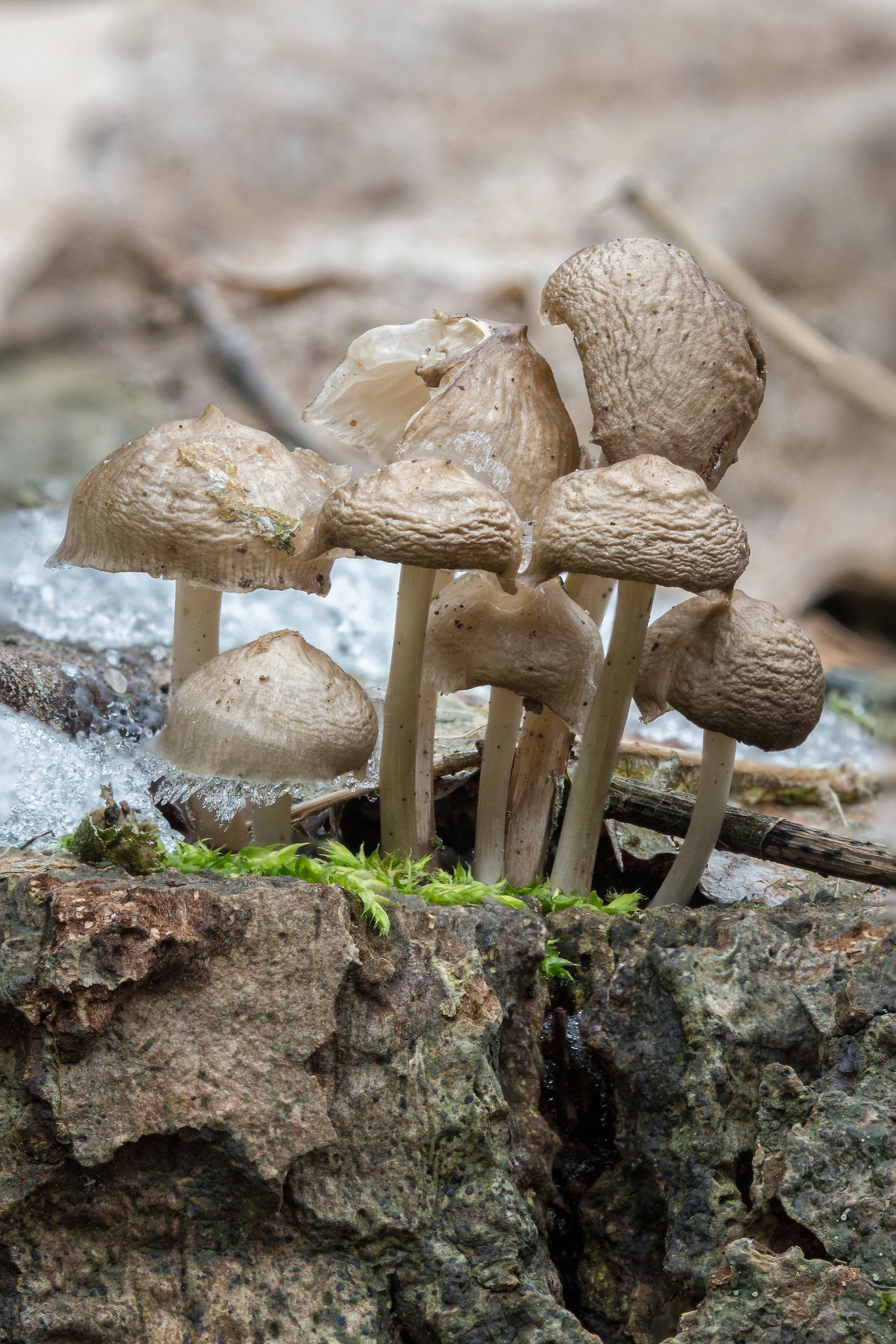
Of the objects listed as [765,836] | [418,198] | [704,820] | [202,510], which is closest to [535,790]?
[704,820]

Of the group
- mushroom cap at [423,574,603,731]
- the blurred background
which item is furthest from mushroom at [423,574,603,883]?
the blurred background

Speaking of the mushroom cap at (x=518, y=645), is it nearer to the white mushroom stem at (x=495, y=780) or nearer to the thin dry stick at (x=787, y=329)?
the white mushroom stem at (x=495, y=780)

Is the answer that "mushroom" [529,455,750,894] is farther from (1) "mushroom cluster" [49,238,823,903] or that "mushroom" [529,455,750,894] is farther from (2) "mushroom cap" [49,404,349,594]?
Answer: (2) "mushroom cap" [49,404,349,594]

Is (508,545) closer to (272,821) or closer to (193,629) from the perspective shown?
(272,821)

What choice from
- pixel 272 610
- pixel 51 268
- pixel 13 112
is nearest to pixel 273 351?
pixel 51 268

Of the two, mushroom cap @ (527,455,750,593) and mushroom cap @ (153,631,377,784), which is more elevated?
mushroom cap @ (527,455,750,593)

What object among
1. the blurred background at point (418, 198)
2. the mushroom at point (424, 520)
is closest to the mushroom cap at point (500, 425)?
the mushroom at point (424, 520)
